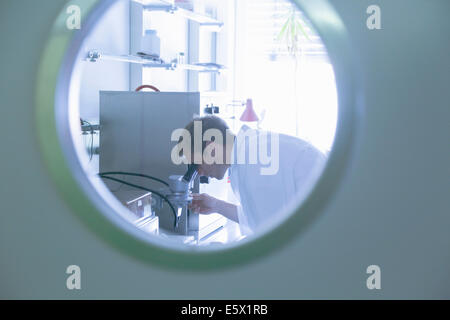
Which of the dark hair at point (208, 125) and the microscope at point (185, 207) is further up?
the dark hair at point (208, 125)

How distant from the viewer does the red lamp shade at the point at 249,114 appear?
3.31 m

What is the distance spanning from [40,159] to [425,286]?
683mm

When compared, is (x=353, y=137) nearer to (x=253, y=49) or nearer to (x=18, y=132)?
(x=18, y=132)

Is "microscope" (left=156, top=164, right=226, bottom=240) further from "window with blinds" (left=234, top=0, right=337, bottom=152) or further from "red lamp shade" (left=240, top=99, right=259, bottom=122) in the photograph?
"window with blinds" (left=234, top=0, right=337, bottom=152)

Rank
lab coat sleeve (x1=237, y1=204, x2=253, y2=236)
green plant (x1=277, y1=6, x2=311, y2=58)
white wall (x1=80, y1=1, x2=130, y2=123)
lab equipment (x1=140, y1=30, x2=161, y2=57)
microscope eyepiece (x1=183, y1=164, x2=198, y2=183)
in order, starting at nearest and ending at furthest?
microscope eyepiece (x1=183, y1=164, x2=198, y2=183) < lab coat sleeve (x1=237, y1=204, x2=253, y2=236) < white wall (x1=80, y1=1, x2=130, y2=123) < lab equipment (x1=140, y1=30, x2=161, y2=57) < green plant (x1=277, y1=6, x2=311, y2=58)

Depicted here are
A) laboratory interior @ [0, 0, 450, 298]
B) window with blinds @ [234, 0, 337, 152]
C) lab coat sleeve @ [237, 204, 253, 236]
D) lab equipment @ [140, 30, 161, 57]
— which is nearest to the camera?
laboratory interior @ [0, 0, 450, 298]

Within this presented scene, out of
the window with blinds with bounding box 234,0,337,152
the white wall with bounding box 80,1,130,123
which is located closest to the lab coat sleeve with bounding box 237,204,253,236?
the white wall with bounding box 80,1,130,123

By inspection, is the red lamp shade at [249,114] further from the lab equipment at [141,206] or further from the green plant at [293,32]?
the lab equipment at [141,206]

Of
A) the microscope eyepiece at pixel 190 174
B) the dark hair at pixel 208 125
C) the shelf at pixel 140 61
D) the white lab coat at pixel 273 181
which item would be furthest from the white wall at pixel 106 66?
the white lab coat at pixel 273 181

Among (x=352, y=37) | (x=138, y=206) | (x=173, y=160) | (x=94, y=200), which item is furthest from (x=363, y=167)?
(x=173, y=160)

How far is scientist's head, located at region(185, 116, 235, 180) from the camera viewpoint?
1829mm

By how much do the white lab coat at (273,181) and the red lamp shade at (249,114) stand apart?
1.44m

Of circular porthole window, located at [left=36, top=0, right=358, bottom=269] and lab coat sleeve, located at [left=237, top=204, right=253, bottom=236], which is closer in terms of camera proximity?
circular porthole window, located at [left=36, top=0, right=358, bottom=269]

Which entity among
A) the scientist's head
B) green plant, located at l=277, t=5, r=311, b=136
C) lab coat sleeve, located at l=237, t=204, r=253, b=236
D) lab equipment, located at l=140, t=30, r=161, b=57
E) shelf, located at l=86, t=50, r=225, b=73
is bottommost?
lab coat sleeve, located at l=237, t=204, r=253, b=236
